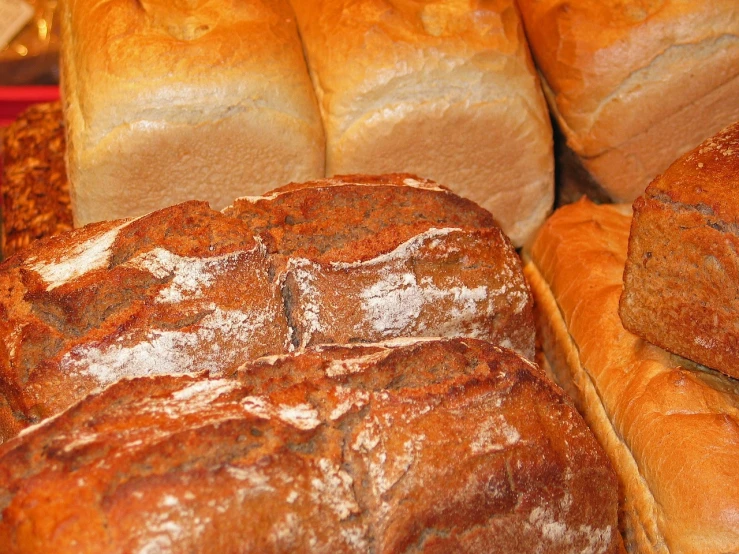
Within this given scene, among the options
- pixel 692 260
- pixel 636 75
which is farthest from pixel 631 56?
pixel 692 260

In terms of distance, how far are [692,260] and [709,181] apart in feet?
0.54

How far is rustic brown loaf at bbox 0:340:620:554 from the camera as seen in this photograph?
3.39ft

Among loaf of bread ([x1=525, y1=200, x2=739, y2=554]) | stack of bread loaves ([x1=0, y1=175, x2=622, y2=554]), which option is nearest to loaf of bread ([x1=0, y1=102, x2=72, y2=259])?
stack of bread loaves ([x1=0, y1=175, x2=622, y2=554])

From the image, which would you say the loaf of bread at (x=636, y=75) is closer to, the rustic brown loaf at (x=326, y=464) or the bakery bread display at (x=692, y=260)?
the bakery bread display at (x=692, y=260)

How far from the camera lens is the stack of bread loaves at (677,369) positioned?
1.40 meters

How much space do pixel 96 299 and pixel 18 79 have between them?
2.61 m

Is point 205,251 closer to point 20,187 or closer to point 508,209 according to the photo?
point 508,209

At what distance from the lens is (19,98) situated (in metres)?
3.48

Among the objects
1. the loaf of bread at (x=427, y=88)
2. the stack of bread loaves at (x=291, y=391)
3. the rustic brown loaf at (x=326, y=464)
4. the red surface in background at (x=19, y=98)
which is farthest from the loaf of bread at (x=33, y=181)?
the rustic brown loaf at (x=326, y=464)

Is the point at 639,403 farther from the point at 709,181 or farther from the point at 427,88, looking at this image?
the point at 427,88

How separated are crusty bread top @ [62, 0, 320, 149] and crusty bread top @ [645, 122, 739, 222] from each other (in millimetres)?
989

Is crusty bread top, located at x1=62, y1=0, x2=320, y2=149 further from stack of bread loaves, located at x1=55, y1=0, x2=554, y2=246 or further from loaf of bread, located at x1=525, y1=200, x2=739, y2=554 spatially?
loaf of bread, located at x1=525, y1=200, x2=739, y2=554

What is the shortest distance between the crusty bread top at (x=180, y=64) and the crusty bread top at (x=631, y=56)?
31.0 inches

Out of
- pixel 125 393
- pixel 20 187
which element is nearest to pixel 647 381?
pixel 125 393
